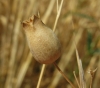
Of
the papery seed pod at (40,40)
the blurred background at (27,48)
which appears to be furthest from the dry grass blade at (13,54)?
the papery seed pod at (40,40)

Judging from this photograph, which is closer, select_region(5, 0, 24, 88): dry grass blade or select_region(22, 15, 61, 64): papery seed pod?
select_region(22, 15, 61, 64): papery seed pod

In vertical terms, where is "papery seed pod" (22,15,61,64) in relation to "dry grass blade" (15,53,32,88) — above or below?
above

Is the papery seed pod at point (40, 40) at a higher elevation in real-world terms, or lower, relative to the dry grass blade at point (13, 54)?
higher

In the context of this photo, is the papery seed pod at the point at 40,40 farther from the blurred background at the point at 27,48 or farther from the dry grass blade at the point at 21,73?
the dry grass blade at the point at 21,73

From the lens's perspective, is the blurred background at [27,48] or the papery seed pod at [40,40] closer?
the papery seed pod at [40,40]

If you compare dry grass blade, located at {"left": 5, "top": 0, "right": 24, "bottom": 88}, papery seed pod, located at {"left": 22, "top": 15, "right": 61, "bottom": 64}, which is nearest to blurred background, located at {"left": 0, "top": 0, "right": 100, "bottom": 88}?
dry grass blade, located at {"left": 5, "top": 0, "right": 24, "bottom": 88}

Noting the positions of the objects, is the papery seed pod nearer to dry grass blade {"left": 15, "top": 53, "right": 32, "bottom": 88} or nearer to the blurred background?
the blurred background

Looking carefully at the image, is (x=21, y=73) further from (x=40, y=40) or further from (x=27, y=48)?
(x=40, y=40)

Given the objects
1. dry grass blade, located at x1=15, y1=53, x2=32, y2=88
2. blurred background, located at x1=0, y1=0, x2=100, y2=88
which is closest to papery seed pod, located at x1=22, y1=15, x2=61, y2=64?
blurred background, located at x1=0, y1=0, x2=100, y2=88
